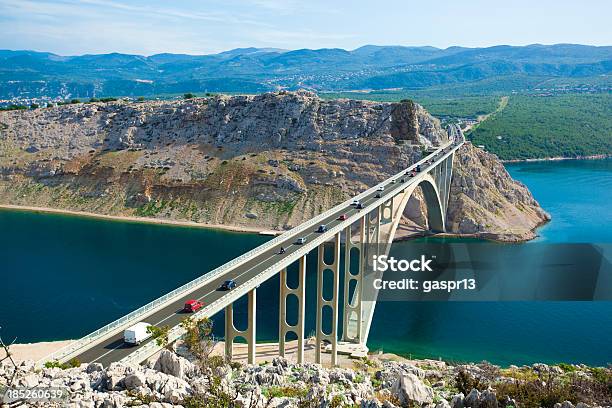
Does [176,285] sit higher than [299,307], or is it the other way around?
[299,307]

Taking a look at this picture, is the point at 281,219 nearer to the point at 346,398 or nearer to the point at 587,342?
the point at 587,342

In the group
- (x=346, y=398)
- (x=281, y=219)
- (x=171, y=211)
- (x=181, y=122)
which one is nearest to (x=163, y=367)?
(x=346, y=398)

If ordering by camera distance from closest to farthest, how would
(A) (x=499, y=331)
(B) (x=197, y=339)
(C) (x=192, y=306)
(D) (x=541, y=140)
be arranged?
(B) (x=197, y=339) < (C) (x=192, y=306) < (A) (x=499, y=331) < (D) (x=541, y=140)

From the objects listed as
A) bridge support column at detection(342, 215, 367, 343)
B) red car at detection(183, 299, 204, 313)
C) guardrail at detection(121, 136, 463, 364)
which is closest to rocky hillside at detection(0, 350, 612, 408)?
guardrail at detection(121, 136, 463, 364)

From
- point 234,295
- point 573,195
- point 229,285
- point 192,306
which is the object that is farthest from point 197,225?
point 573,195

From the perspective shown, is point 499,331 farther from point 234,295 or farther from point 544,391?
point 544,391

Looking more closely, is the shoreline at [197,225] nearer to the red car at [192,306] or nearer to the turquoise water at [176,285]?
the turquoise water at [176,285]

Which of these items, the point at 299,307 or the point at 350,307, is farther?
the point at 350,307
